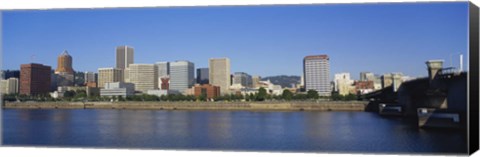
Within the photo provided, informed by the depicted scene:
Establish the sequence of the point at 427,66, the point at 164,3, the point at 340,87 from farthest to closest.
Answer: the point at 340,87
the point at 427,66
the point at 164,3

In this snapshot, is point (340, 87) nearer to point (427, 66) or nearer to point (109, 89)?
point (427, 66)

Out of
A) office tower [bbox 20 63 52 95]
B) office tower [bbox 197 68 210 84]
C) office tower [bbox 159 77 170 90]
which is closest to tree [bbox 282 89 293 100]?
office tower [bbox 197 68 210 84]

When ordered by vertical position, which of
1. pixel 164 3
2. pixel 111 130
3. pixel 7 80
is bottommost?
pixel 111 130

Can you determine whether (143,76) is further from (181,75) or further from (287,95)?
(287,95)

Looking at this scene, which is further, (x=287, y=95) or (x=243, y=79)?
(x=287, y=95)

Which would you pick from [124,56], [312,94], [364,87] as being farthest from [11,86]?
[364,87]

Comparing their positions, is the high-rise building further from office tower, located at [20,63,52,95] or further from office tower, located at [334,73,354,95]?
office tower, located at [334,73,354,95]

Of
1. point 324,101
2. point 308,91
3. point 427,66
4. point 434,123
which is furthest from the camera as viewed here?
point 324,101

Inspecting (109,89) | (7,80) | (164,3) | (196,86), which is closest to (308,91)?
(196,86)
